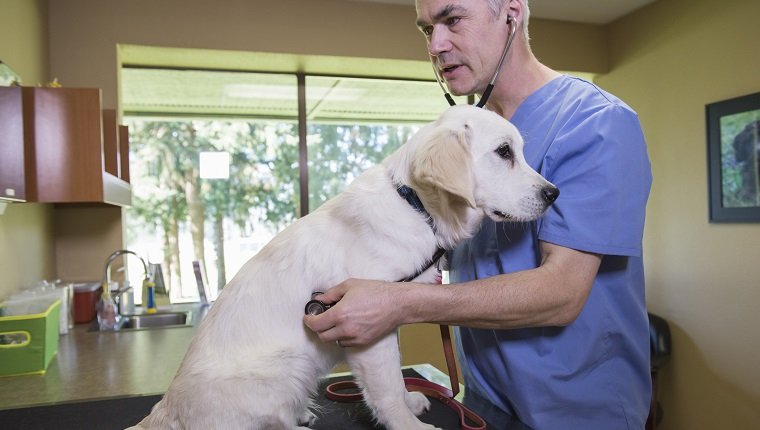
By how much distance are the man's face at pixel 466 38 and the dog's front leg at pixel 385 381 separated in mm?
639

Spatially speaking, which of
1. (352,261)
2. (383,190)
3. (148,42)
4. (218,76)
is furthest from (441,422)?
(218,76)

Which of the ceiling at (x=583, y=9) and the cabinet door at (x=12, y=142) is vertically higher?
the ceiling at (x=583, y=9)

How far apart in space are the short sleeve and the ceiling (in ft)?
10.5

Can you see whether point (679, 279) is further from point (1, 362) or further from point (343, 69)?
point (1, 362)

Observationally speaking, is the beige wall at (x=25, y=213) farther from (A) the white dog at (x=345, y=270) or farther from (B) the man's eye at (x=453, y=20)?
(B) the man's eye at (x=453, y=20)

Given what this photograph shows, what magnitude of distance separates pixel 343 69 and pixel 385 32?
1.55ft

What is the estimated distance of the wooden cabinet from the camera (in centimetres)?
217

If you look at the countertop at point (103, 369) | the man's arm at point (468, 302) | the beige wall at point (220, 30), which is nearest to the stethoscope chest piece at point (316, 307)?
the man's arm at point (468, 302)

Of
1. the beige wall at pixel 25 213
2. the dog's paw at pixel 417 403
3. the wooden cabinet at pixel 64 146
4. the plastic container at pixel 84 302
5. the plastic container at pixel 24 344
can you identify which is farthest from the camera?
the plastic container at pixel 84 302

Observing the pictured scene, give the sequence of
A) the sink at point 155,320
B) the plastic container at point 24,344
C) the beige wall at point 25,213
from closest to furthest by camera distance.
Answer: the plastic container at point 24,344
the beige wall at point 25,213
the sink at point 155,320

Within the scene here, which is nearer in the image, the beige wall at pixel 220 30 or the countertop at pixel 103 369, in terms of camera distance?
the countertop at pixel 103 369

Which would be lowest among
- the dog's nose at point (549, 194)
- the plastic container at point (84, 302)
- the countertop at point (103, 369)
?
the countertop at point (103, 369)

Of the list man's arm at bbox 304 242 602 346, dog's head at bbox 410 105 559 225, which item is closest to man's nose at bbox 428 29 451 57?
dog's head at bbox 410 105 559 225

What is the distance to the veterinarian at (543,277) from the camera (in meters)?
0.99
